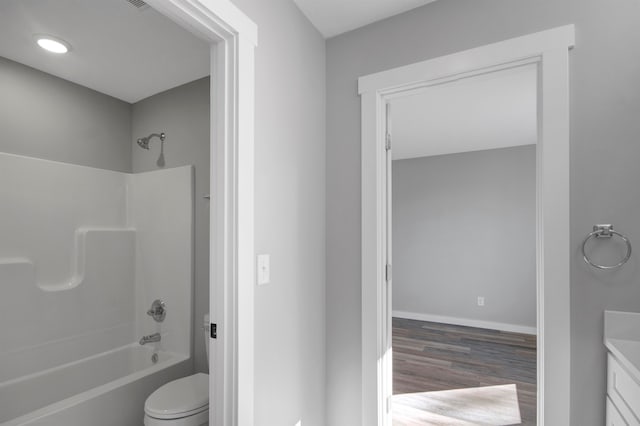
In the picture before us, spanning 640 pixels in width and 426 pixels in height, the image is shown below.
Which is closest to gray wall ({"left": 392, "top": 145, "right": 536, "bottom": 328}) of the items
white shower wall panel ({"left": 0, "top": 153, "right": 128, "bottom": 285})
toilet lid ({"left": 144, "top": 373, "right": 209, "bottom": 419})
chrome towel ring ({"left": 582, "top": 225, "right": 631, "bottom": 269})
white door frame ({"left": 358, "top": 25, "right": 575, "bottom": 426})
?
white door frame ({"left": 358, "top": 25, "right": 575, "bottom": 426})

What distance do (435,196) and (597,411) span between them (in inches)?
155

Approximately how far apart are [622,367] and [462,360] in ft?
8.46

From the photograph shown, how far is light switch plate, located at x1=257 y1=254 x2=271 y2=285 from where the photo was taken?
4.54ft

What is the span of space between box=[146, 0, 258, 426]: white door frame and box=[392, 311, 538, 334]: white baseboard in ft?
14.0

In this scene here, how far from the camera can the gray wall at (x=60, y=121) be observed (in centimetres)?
220

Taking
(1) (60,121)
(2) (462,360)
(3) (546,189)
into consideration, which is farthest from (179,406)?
(2) (462,360)

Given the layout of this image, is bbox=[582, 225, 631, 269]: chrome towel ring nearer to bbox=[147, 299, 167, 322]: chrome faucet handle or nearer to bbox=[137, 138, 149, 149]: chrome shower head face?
bbox=[147, 299, 167, 322]: chrome faucet handle

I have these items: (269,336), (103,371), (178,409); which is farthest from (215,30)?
(103,371)

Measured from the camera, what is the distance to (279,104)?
1.56 m

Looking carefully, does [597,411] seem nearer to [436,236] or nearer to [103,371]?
[103,371]

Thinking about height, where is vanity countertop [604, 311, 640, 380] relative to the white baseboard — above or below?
above

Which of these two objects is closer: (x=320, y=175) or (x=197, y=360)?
(x=320, y=175)

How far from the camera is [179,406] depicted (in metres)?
1.72

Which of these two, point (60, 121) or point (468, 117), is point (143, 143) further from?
point (468, 117)
